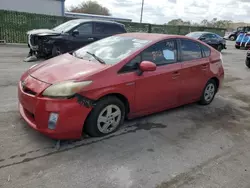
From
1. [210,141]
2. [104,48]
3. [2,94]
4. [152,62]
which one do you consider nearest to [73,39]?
[2,94]

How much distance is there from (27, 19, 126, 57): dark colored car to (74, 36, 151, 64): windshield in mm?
5443

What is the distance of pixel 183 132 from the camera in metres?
4.12

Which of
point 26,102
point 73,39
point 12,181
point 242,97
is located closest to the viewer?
point 12,181

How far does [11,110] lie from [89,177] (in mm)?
2380

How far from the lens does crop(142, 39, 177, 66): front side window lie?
4.07m

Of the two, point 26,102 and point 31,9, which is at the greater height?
point 31,9

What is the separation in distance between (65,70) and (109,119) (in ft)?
3.22

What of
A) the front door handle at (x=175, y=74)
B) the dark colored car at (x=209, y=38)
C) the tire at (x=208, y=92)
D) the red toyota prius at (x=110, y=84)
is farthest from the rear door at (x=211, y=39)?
the front door handle at (x=175, y=74)

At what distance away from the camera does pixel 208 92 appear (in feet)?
18.1

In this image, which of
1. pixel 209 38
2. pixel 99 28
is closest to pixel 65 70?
pixel 99 28

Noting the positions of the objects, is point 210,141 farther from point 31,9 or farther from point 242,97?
point 31,9

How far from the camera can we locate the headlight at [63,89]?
10.4 ft

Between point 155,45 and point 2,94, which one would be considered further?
point 2,94

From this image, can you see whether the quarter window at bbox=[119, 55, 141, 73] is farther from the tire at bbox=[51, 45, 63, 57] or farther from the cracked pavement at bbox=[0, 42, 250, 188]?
the tire at bbox=[51, 45, 63, 57]
